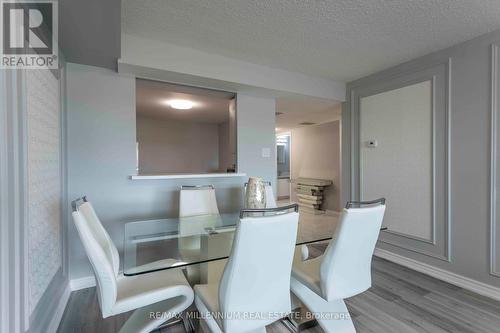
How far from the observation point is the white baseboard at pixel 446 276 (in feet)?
7.23

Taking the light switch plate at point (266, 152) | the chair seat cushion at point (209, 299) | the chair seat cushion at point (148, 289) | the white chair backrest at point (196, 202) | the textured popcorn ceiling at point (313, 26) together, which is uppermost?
the textured popcorn ceiling at point (313, 26)

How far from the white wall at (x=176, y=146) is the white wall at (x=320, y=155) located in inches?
91.2

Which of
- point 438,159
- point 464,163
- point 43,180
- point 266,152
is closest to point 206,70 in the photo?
point 266,152

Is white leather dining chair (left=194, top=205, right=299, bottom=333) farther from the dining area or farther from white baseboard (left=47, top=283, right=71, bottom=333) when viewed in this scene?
white baseboard (left=47, top=283, right=71, bottom=333)

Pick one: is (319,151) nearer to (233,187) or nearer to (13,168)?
(233,187)

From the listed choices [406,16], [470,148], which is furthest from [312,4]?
[470,148]

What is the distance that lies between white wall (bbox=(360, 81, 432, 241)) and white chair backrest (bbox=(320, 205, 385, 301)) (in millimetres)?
1723

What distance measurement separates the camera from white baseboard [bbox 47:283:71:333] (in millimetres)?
1664

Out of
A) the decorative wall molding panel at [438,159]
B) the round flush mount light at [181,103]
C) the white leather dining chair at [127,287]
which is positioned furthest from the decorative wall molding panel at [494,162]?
the round flush mount light at [181,103]

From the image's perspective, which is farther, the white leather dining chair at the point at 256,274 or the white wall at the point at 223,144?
the white wall at the point at 223,144

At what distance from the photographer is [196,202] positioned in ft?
A: 8.41

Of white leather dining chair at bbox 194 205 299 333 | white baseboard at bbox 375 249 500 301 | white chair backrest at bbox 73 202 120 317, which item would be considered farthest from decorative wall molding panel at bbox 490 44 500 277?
white chair backrest at bbox 73 202 120 317

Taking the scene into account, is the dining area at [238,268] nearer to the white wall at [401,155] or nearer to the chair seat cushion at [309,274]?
the chair seat cushion at [309,274]

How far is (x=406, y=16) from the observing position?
194 centimetres
